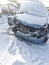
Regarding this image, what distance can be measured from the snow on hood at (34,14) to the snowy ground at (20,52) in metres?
0.44

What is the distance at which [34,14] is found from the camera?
14.7 ft

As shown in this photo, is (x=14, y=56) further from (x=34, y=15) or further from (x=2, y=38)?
(x=34, y=15)

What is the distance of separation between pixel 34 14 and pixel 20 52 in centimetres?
108

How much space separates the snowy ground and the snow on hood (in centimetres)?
44

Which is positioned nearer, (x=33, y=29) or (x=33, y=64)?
(x=33, y=64)

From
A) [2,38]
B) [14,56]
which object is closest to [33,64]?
[14,56]

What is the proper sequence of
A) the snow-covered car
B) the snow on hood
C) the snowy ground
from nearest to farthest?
1. the snowy ground
2. the snow-covered car
3. the snow on hood

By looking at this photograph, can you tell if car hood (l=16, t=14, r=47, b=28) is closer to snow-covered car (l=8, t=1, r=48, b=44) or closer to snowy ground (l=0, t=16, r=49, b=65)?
snow-covered car (l=8, t=1, r=48, b=44)

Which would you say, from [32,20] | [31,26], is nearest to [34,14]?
[32,20]

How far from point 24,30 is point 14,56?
733mm

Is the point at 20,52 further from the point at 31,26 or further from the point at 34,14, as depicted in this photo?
the point at 34,14

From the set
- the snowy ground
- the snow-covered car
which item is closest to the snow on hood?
the snow-covered car

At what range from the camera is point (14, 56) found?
3.60m

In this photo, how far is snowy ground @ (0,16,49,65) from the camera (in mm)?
3480
